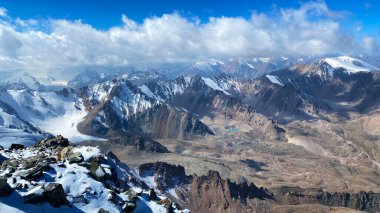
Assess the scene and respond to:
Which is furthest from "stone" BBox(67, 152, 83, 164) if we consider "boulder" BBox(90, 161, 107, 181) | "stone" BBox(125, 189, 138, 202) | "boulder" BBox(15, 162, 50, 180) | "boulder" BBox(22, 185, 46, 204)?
"boulder" BBox(22, 185, 46, 204)

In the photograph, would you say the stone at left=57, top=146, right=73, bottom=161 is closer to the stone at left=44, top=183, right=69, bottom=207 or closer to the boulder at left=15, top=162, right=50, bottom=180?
the boulder at left=15, top=162, right=50, bottom=180

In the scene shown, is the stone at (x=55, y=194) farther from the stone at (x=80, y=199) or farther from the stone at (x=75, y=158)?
the stone at (x=75, y=158)

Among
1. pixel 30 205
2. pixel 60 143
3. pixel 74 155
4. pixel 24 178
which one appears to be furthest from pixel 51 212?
pixel 60 143

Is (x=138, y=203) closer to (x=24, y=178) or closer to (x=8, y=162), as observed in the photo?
(x=24, y=178)

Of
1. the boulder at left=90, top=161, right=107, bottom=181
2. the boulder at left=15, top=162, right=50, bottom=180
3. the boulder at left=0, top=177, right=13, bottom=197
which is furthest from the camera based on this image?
the boulder at left=90, top=161, right=107, bottom=181

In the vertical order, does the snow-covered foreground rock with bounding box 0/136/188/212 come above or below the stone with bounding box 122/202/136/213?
above

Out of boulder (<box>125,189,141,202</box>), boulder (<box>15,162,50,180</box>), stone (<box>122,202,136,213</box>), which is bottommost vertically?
stone (<box>122,202,136,213</box>)

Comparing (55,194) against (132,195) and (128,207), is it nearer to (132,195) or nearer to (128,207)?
(128,207)
